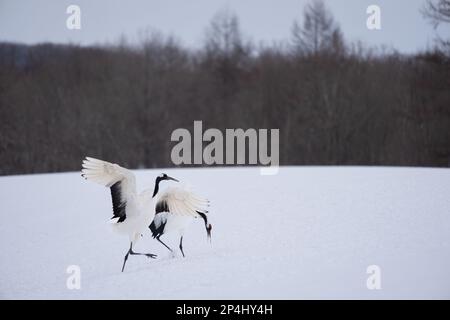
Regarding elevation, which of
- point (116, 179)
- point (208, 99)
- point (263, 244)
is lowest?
point (263, 244)

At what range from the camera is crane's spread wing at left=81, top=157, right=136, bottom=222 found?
511cm

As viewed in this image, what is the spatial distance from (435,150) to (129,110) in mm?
15340

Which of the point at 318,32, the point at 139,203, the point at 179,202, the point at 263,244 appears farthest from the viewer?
the point at 318,32

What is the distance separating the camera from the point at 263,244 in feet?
21.5

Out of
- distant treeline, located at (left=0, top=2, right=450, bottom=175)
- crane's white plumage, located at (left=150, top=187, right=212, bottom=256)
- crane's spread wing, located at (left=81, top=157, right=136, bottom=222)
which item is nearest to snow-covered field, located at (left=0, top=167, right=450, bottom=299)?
crane's white plumage, located at (left=150, top=187, right=212, bottom=256)

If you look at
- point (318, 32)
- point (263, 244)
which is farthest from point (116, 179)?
point (318, 32)

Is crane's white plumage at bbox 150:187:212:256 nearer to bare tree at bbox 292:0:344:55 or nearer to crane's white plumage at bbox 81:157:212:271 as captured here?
crane's white plumage at bbox 81:157:212:271

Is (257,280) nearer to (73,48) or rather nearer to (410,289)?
(410,289)

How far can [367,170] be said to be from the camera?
11.4 m

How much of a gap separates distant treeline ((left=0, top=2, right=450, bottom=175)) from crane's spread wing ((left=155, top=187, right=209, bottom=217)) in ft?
61.4

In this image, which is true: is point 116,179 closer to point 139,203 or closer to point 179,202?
point 139,203

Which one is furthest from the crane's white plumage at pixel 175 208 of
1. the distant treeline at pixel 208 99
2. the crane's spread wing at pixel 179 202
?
the distant treeline at pixel 208 99

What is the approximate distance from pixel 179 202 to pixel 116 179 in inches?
29.5

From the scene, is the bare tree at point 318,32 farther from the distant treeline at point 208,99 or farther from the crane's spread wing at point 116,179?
the crane's spread wing at point 116,179
